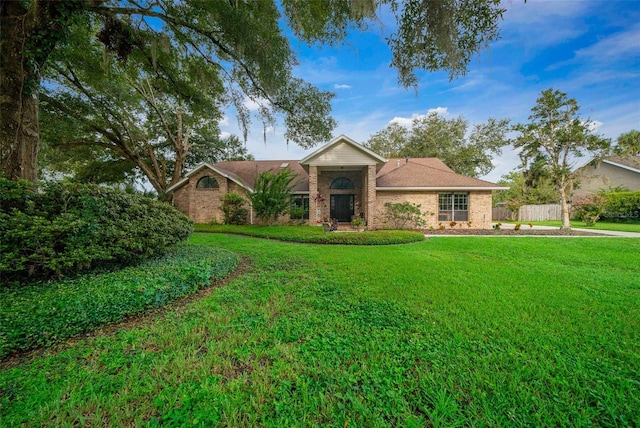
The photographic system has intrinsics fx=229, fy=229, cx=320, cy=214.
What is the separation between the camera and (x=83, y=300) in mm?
2803

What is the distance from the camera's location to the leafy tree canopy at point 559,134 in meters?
12.7

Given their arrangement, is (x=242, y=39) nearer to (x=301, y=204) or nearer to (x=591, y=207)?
(x=301, y=204)

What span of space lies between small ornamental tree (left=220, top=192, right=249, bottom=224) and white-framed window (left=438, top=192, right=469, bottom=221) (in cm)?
1214

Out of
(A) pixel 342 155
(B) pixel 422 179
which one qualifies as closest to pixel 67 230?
(A) pixel 342 155

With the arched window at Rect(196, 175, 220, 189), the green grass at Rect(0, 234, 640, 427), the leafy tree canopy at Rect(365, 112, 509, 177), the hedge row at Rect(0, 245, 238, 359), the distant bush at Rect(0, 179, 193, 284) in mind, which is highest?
the leafy tree canopy at Rect(365, 112, 509, 177)

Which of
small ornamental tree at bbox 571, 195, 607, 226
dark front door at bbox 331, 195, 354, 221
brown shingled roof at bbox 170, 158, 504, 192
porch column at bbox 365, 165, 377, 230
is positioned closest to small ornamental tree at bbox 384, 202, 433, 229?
porch column at bbox 365, 165, 377, 230

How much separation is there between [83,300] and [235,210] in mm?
11964

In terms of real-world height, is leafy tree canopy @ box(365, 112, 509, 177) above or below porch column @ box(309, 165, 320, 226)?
above

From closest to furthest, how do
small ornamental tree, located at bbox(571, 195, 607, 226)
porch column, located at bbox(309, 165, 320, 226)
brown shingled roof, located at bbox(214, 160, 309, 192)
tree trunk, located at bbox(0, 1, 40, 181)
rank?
tree trunk, located at bbox(0, 1, 40, 181)
porch column, located at bbox(309, 165, 320, 226)
small ornamental tree, located at bbox(571, 195, 607, 226)
brown shingled roof, located at bbox(214, 160, 309, 192)

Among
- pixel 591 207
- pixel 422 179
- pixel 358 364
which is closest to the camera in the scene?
pixel 358 364

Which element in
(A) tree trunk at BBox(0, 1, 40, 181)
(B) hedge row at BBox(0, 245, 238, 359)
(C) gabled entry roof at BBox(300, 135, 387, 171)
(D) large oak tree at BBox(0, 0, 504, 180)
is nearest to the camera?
(B) hedge row at BBox(0, 245, 238, 359)

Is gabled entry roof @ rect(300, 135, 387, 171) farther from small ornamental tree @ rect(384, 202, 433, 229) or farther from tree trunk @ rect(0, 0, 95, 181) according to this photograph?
tree trunk @ rect(0, 0, 95, 181)

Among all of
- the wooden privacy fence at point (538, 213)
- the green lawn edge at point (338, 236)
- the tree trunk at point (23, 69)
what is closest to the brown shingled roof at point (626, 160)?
the wooden privacy fence at point (538, 213)

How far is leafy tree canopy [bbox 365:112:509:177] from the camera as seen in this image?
23.4 metres
